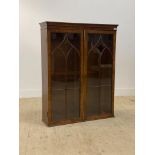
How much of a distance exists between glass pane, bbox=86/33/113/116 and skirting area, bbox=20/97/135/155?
0.24 metres

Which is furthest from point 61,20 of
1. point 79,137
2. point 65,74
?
point 79,137

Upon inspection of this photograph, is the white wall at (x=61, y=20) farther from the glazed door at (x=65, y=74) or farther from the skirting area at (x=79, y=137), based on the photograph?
the glazed door at (x=65, y=74)

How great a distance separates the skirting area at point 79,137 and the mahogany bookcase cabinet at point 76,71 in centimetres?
19

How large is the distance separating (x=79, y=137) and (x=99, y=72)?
116 centimetres

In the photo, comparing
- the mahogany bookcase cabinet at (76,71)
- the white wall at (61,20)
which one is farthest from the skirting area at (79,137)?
the white wall at (61,20)

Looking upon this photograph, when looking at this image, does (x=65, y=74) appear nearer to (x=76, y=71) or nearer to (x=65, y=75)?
(x=65, y=75)

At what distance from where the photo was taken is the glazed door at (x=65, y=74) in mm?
3459

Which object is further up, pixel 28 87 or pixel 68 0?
pixel 68 0
